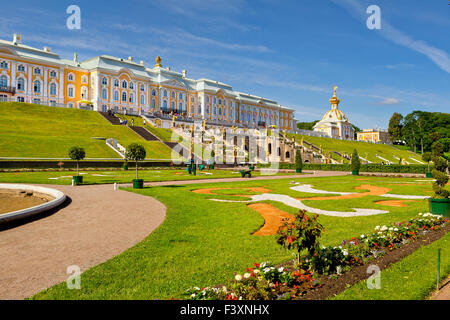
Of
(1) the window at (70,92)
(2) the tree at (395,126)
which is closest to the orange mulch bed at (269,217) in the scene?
(1) the window at (70,92)

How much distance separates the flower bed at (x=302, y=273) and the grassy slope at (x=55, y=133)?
35.0m

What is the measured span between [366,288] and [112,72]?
77.8 metres

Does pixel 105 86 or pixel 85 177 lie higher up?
pixel 105 86

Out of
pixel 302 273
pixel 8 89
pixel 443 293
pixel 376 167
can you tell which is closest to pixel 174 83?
pixel 8 89

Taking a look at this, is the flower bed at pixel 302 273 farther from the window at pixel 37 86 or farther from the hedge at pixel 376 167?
the window at pixel 37 86

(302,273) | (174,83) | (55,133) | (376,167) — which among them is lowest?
(302,273)

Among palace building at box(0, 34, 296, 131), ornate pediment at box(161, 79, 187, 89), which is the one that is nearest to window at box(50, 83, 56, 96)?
palace building at box(0, 34, 296, 131)

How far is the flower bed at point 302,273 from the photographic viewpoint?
461cm

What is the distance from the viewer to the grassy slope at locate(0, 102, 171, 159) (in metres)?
35.0

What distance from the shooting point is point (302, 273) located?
214 inches

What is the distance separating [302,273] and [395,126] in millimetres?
123228

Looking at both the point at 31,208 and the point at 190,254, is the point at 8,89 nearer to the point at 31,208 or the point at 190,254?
the point at 31,208

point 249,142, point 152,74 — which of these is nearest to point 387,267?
point 249,142
